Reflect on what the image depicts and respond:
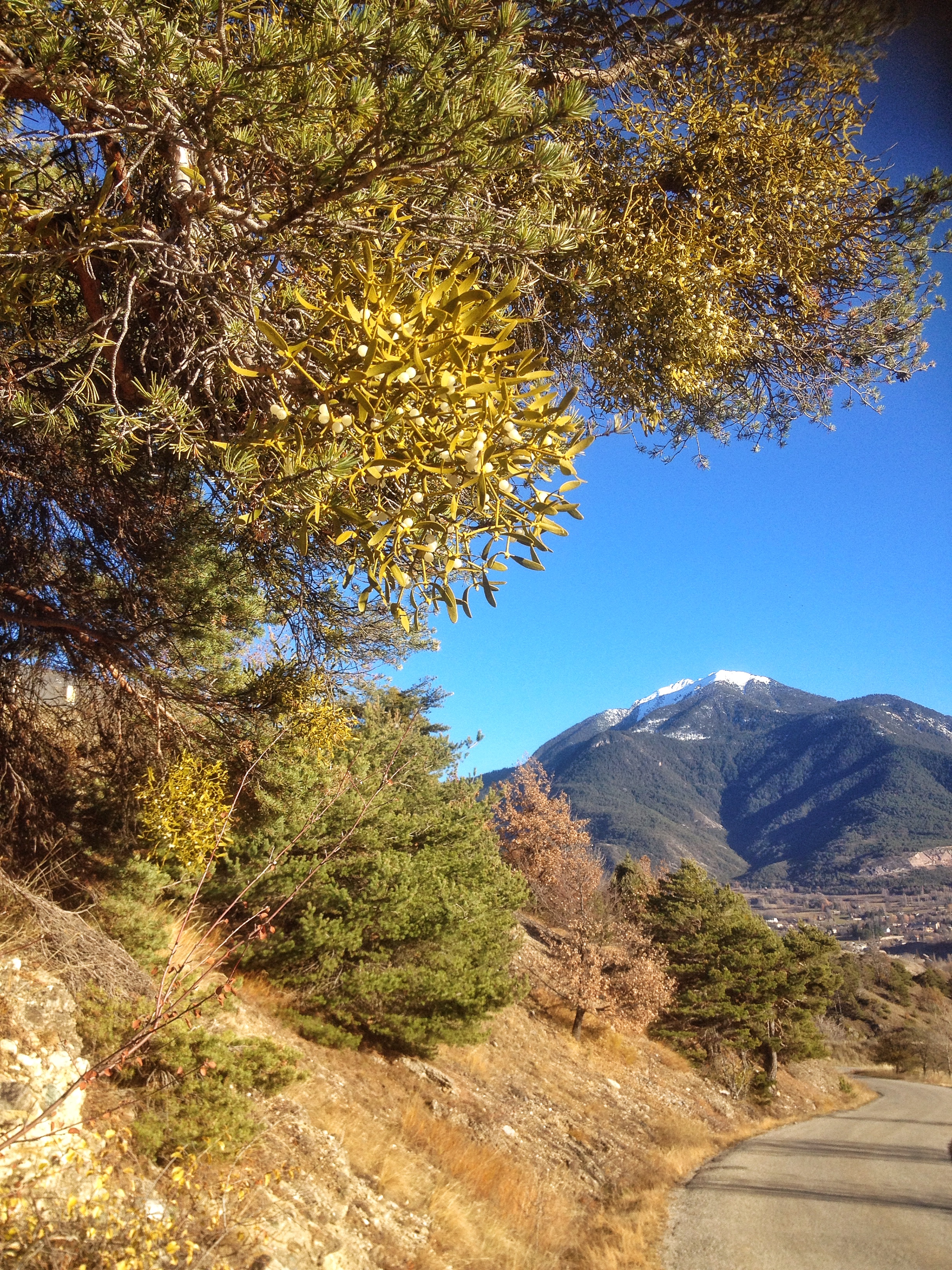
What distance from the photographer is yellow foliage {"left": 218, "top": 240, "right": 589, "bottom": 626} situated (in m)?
1.61

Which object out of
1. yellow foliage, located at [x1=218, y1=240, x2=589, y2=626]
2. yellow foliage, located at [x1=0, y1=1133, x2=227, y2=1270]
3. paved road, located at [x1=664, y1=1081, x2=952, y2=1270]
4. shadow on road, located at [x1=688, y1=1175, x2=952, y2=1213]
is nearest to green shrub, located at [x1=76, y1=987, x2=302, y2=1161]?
yellow foliage, located at [x1=0, y1=1133, x2=227, y2=1270]

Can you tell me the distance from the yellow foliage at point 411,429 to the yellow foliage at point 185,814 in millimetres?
2061

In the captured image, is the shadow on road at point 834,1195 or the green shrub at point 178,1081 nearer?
the green shrub at point 178,1081

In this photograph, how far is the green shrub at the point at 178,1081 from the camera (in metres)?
4.30

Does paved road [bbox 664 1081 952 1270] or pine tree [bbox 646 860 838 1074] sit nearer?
paved road [bbox 664 1081 952 1270]

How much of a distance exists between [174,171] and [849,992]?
69092 millimetres

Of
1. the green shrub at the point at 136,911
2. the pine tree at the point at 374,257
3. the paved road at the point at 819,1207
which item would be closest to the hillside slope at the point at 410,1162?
the paved road at the point at 819,1207

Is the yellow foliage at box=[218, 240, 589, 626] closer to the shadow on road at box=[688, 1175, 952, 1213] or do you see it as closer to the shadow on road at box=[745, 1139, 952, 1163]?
the shadow on road at box=[688, 1175, 952, 1213]

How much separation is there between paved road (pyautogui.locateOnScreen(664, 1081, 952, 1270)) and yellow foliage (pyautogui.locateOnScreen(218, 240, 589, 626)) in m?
12.6

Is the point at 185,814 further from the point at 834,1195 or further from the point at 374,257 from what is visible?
the point at 834,1195

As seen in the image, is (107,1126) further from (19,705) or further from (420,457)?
(420,457)

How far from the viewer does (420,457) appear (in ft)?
5.61

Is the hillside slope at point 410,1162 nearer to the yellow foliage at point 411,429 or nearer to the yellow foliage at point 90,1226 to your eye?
the yellow foliage at point 90,1226

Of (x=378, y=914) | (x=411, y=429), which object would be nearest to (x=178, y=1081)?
(x=411, y=429)
